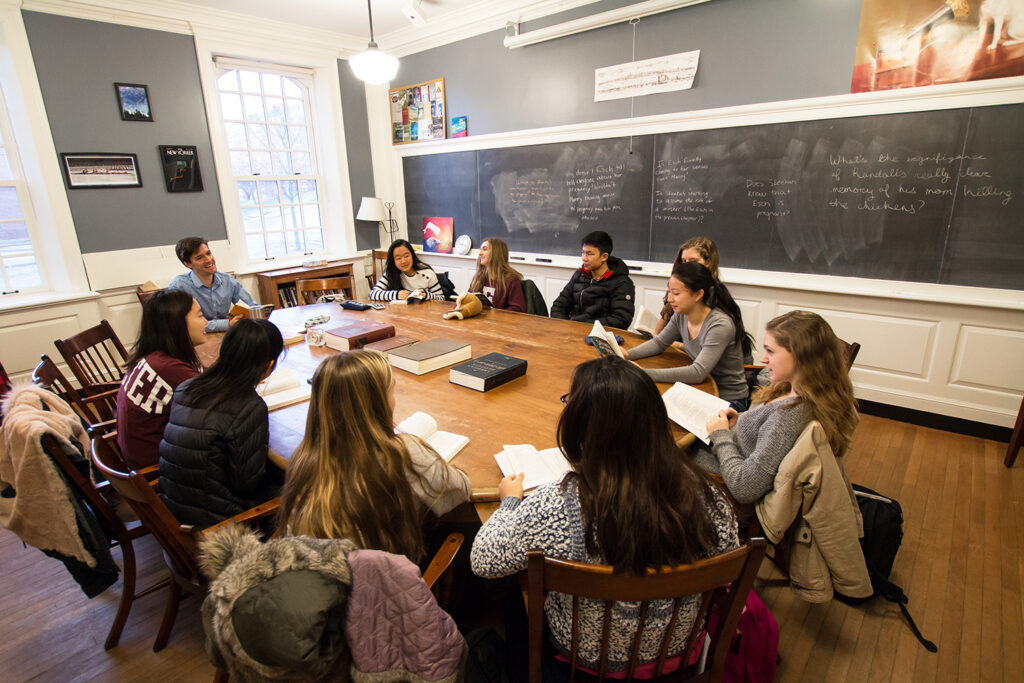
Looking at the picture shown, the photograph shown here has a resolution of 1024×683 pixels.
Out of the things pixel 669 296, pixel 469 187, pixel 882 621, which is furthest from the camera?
pixel 469 187

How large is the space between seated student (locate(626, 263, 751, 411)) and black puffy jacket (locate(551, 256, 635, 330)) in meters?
0.78

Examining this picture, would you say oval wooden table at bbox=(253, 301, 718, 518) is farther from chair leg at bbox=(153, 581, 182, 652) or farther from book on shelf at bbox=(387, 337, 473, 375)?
chair leg at bbox=(153, 581, 182, 652)

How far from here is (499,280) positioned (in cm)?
329

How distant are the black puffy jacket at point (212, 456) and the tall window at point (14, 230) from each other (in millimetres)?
3633

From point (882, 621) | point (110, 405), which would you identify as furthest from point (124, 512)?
point (882, 621)

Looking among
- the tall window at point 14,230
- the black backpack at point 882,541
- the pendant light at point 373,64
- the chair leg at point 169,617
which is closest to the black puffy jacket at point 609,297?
the black backpack at point 882,541

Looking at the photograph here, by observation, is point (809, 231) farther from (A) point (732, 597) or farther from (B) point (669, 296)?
(A) point (732, 597)

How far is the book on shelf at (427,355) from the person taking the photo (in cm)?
205

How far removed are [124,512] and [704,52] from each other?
14.0ft

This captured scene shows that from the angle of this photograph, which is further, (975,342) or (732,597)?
(975,342)

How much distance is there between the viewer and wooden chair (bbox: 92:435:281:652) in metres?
1.24

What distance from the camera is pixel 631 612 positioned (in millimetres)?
980

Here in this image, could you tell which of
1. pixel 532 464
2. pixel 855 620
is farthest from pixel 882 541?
pixel 532 464

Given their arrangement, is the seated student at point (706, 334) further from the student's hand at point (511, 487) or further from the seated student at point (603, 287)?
the student's hand at point (511, 487)
